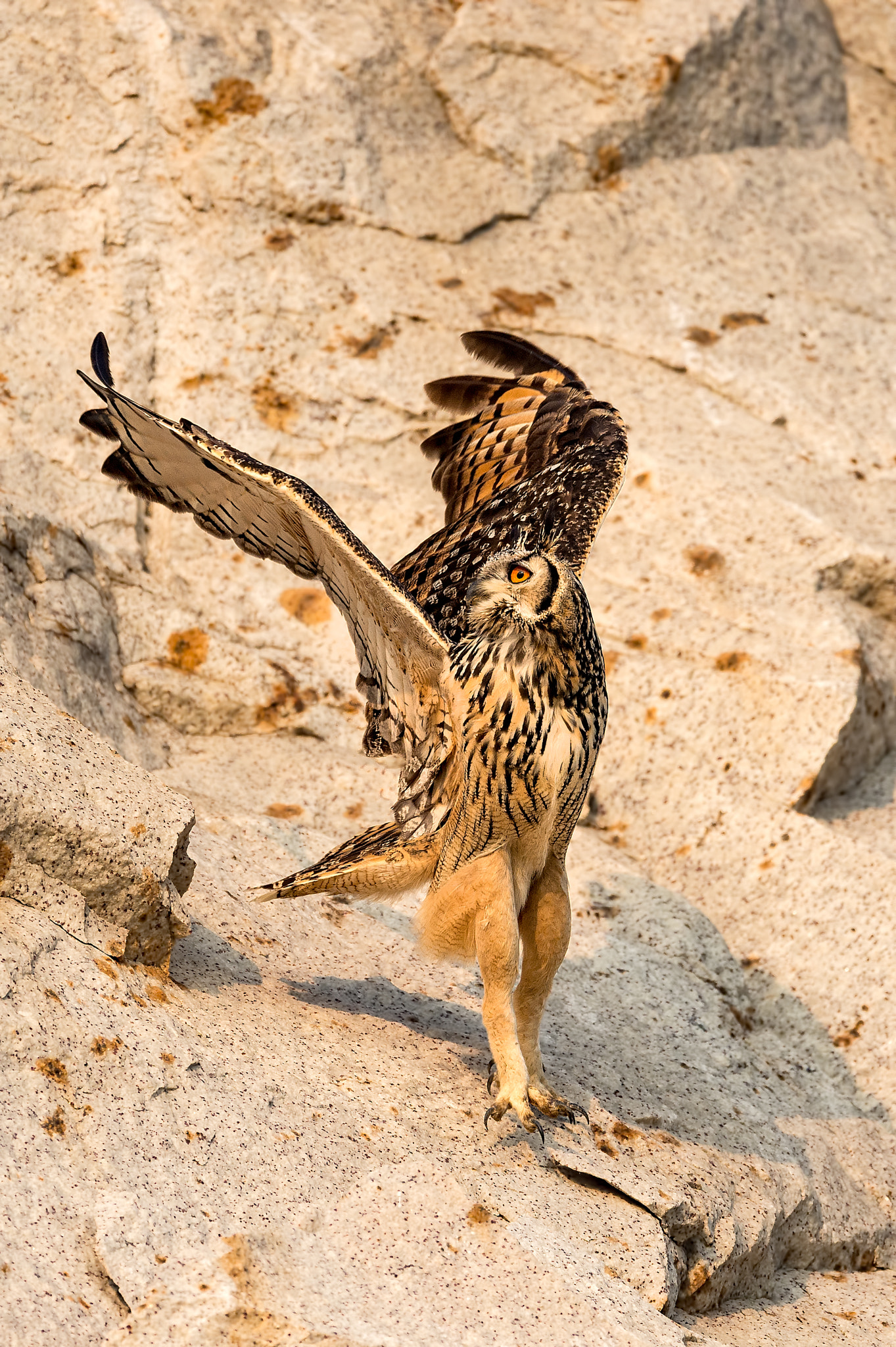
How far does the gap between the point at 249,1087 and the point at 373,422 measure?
3.49m

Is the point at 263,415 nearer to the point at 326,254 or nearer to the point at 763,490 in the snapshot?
the point at 326,254

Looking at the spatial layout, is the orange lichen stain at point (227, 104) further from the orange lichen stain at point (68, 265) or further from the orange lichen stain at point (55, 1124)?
the orange lichen stain at point (55, 1124)

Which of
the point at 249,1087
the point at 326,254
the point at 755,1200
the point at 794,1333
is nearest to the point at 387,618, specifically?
the point at 249,1087

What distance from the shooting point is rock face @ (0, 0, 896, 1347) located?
3184mm

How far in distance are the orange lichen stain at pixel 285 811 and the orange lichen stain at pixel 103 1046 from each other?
72.8 inches

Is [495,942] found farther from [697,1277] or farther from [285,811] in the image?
→ [285,811]

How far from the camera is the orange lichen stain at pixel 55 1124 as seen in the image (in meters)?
3.02

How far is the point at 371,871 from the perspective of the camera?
13.0 ft

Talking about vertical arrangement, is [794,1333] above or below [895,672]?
below

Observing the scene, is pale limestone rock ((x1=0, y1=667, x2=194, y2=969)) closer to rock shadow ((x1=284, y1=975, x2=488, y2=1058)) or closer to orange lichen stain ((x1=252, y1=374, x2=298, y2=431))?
rock shadow ((x1=284, y1=975, x2=488, y2=1058))

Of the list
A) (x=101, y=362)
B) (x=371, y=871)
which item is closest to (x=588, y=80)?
(x=101, y=362)

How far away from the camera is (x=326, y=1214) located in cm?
315

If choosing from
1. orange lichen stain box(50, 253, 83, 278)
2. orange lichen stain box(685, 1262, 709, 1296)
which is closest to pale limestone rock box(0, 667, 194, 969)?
orange lichen stain box(685, 1262, 709, 1296)

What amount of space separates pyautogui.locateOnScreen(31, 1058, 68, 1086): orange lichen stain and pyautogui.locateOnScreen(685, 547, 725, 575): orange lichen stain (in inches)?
140
